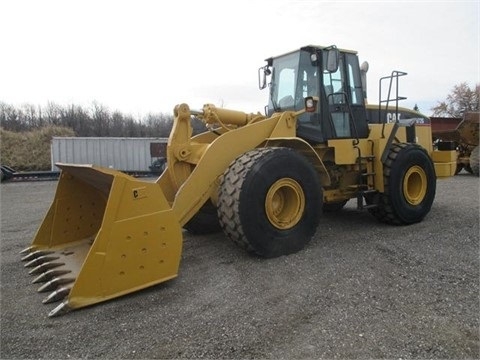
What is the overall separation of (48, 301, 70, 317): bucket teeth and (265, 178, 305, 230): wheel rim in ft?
7.56

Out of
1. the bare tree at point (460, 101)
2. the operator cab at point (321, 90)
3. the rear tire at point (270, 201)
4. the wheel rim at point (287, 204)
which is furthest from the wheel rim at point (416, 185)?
the bare tree at point (460, 101)

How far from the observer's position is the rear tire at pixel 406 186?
619cm

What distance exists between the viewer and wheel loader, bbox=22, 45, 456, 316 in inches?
151

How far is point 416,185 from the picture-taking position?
265 inches

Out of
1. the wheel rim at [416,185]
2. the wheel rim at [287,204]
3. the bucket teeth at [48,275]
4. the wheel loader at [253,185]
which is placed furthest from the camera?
the wheel rim at [416,185]

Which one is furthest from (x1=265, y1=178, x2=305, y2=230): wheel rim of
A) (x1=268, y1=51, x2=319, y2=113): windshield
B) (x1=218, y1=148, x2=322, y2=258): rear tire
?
(x1=268, y1=51, x2=319, y2=113): windshield

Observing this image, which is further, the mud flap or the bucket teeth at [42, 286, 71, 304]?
the bucket teeth at [42, 286, 71, 304]

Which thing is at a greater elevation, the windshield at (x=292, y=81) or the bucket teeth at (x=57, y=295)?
the windshield at (x=292, y=81)

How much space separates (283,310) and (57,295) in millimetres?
1992

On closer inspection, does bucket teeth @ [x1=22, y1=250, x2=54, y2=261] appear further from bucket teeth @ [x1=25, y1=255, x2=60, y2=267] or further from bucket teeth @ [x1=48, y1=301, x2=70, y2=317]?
bucket teeth @ [x1=48, y1=301, x2=70, y2=317]

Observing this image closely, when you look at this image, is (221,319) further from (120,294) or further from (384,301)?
(384,301)

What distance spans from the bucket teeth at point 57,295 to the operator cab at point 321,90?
3.56m

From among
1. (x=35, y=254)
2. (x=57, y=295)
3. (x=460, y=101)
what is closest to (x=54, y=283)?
(x=57, y=295)

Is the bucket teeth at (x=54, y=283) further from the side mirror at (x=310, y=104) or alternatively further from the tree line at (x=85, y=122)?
the tree line at (x=85, y=122)
